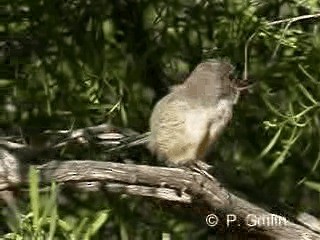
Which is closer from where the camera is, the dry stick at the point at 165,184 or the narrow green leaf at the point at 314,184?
the dry stick at the point at 165,184

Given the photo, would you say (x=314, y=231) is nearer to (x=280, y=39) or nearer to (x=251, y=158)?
(x=251, y=158)

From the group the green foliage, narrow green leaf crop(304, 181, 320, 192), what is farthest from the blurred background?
the green foliage

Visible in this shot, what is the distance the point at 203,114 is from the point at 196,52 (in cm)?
17

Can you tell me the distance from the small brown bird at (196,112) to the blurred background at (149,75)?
0.05 meters

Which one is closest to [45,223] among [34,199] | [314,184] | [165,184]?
[34,199]

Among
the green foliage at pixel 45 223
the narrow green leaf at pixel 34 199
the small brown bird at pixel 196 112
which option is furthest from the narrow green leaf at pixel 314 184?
the narrow green leaf at pixel 34 199

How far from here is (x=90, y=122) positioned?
4.20ft

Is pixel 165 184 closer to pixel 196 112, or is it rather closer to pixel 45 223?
pixel 196 112

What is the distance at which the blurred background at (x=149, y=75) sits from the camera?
1.24 m

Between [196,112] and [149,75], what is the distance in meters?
0.18

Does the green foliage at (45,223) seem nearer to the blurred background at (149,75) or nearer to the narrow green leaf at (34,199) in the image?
the narrow green leaf at (34,199)

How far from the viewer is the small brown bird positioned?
1166 millimetres

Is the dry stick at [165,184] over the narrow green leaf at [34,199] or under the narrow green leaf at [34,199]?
under

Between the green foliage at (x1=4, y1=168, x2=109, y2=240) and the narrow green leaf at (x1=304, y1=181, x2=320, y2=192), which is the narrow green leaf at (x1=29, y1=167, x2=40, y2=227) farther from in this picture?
the narrow green leaf at (x1=304, y1=181, x2=320, y2=192)
